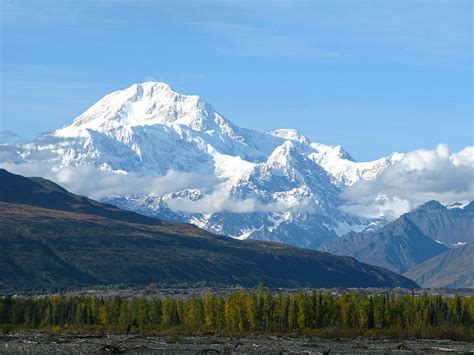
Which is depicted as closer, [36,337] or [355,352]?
[355,352]

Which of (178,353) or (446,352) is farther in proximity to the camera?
(446,352)

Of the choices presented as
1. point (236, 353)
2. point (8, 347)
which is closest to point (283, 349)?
point (236, 353)

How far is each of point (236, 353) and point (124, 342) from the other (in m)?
31.9

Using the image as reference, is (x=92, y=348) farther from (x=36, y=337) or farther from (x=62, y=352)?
(x=36, y=337)

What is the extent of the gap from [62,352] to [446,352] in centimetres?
5723

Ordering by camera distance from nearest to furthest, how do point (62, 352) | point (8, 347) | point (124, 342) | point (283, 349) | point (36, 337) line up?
point (62, 352) → point (8, 347) → point (283, 349) → point (124, 342) → point (36, 337)

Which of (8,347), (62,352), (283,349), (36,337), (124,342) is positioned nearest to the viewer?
(62,352)

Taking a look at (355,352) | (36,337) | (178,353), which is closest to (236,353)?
(178,353)

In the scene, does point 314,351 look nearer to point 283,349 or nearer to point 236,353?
point 283,349

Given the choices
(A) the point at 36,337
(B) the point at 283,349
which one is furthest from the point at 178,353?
(A) the point at 36,337

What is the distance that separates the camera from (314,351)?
160 meters

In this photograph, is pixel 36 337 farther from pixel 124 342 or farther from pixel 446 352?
pixel 446 352

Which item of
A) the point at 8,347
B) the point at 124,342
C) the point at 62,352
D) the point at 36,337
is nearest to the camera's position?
the point at 62,352

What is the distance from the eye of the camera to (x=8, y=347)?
503ft
